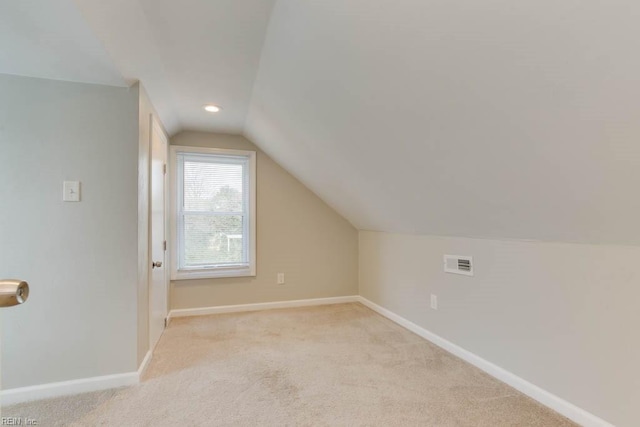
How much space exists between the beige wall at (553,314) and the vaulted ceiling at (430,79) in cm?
14

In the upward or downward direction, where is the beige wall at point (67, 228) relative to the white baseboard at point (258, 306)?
upward

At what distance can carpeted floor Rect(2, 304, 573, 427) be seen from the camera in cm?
170

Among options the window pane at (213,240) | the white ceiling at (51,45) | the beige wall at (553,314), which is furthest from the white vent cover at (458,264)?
the white ceiling at (51,45)

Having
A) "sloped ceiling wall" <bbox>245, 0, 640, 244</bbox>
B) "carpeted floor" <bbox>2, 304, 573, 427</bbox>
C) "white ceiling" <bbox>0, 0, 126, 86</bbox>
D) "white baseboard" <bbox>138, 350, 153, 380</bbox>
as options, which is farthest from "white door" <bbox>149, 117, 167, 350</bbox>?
"sloped ceiling wall" <bbox>245, 0, 640, 244</bbox>

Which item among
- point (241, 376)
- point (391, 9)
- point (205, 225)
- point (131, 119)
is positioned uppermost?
point (391, 9)

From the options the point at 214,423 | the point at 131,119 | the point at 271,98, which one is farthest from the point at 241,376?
the point at 271,98

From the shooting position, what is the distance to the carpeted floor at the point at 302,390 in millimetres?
1697

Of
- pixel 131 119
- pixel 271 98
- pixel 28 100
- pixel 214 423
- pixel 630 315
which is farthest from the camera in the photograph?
pixel 271 98

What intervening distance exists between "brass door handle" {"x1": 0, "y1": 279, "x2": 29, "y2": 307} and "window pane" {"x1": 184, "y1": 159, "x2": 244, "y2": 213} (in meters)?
3.04

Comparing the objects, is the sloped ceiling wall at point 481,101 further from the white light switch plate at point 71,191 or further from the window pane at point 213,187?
the window pane at point 213,187

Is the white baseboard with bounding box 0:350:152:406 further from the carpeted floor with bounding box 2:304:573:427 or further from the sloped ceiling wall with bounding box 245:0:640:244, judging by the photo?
the sloped ceiling wall with bounding box 245:0:640:244

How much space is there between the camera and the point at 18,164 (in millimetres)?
1891

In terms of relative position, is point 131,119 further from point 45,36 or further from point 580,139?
point 580,139

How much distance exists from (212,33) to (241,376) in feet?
7.14
